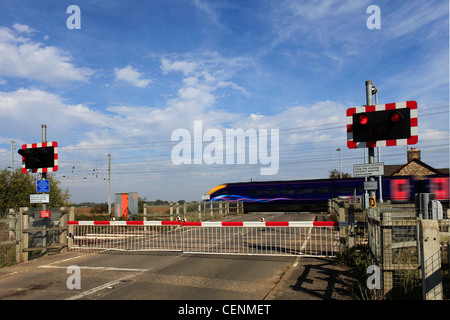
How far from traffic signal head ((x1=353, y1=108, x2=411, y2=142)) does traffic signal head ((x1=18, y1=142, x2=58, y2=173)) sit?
817 cm

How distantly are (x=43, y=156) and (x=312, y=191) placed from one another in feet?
92.0

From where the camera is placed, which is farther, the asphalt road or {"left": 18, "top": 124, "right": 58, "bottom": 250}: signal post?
{"left": 18, "top": 124, "right": 58, "bottom": 250}: signal post

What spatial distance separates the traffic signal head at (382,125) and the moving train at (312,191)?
25.9m

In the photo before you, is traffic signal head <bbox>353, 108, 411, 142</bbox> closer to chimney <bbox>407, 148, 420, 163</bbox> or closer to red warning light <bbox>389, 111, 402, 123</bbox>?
red warning light <bbox>389, 111, 402, 123</bbox>

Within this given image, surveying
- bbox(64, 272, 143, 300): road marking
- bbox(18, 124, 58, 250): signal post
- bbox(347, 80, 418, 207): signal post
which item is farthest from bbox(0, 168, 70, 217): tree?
bbox(347, 80, 418, 207): signal post

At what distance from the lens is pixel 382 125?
23.6ft

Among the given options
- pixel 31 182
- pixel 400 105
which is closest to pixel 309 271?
pixel 400 105

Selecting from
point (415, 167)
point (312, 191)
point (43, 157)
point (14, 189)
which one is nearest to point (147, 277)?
point (43, 157)

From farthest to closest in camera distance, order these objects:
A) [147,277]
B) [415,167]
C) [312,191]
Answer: [415,167] → [312,191] → [147,277]

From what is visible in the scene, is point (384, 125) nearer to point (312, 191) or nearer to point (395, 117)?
point (395, 117)

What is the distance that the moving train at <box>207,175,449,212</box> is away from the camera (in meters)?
32.7

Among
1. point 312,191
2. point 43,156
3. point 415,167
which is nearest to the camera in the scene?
point 43,156
